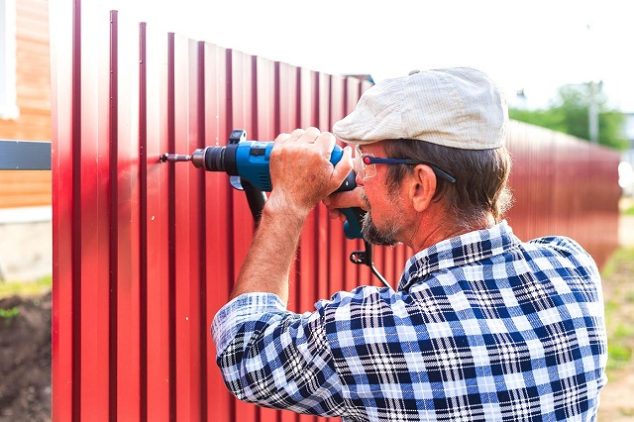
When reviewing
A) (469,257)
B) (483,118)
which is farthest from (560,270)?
(483,118)

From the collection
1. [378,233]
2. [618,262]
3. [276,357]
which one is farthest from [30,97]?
[618,262]

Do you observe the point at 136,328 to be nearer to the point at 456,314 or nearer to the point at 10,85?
the point at 456,314

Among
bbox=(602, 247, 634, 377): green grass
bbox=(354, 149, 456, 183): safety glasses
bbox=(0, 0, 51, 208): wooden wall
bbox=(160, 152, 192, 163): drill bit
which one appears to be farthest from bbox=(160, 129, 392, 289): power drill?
bbox=(602, 247, 634, 377): green grass

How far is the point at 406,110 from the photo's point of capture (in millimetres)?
1789

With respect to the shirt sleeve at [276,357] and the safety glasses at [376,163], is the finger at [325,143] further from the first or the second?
the shirt sleeve at [276,357]

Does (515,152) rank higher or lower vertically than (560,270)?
higher

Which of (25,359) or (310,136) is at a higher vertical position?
(310,136)

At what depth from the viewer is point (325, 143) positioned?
206cm

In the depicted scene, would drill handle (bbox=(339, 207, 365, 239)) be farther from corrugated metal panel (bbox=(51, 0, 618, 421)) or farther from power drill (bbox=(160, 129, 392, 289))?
A: corrugated metal panel (bbox=(51, 0, 618, 421))

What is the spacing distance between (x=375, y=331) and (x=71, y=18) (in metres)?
1.24

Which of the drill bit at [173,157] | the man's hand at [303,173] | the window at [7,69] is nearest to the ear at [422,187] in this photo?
the man's hand at [303,173]

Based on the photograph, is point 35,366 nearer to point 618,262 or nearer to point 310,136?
point 310,136

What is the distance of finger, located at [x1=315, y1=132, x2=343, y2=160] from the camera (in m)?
2.05

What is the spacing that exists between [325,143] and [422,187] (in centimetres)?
34
